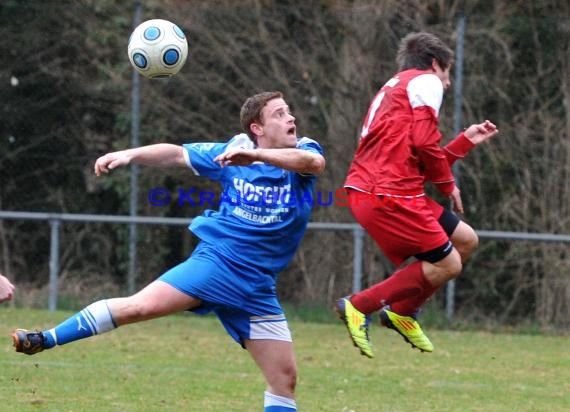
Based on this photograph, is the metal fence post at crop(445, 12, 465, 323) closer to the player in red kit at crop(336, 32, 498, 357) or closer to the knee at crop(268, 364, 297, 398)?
the player in red kit at crop(336, 32, 498, 357)

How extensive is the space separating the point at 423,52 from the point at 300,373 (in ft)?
8.91

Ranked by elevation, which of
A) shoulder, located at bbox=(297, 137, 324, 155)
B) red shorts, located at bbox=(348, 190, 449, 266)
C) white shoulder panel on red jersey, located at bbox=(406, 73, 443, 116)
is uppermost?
white shoulder panel on red jersey, located at bbox=(406, 73, 443, 116)

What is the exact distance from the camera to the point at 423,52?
Answer: 252 inches

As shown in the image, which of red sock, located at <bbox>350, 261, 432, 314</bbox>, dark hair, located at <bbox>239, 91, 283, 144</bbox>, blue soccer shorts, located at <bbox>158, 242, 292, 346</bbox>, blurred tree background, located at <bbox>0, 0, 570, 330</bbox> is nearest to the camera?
blue soccer shorts, located at <bbox>158, 242, 292, 346</bbox>

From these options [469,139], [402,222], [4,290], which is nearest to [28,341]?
[4,290]

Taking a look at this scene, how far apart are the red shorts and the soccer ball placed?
1.25 meters

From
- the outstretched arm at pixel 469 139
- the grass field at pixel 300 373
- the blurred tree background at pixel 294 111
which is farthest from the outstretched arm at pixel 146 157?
the blurred tree background at pixel 294 111

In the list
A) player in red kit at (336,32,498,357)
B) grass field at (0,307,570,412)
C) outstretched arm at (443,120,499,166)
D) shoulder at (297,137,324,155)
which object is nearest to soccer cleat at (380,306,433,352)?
player in red kit at (336,32,498,357)

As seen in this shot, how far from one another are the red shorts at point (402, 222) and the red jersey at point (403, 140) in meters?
0.06

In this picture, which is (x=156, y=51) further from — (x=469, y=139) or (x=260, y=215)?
(x=469, y=139)

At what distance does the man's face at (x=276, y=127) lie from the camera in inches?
215

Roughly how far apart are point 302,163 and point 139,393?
2465 millimetres

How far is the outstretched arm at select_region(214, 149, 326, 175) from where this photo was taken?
4980 millimetres

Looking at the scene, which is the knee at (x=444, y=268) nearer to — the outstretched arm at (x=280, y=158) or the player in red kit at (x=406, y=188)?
the player in red kit at (x=406, y=188)
